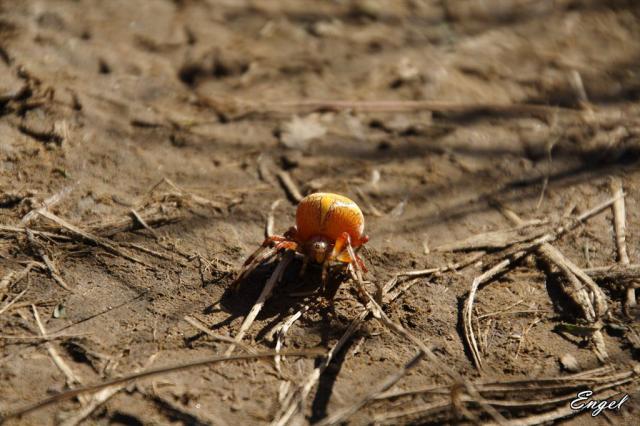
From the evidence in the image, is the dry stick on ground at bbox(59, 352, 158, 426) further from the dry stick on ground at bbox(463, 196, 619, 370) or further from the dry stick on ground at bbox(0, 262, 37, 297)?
the dry stick on ground at bbox(463, 196, 619, 370)

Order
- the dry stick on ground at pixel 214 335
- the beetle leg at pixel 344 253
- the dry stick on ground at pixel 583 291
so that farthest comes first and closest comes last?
1. the beetle leg at pixel 344 253
2. the dry stick on ground at pixel 583 291
3. the dry stick on ground at pixel 214 335

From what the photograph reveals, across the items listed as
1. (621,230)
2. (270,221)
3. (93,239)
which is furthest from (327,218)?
(621,230)

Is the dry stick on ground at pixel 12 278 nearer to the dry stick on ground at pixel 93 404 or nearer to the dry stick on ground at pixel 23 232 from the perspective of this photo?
the dry stick on ground at pixel 23 232

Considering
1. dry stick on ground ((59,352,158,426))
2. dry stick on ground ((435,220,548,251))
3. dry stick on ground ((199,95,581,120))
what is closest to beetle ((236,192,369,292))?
dry stick on ground ((435,220,548,251))

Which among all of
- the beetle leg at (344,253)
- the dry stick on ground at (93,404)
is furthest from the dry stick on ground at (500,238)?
the dry stick on ground at (93,404)

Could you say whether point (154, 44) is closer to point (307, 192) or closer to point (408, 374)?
point (307, 192)

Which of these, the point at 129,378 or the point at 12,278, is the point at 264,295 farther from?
the point at 12,278
